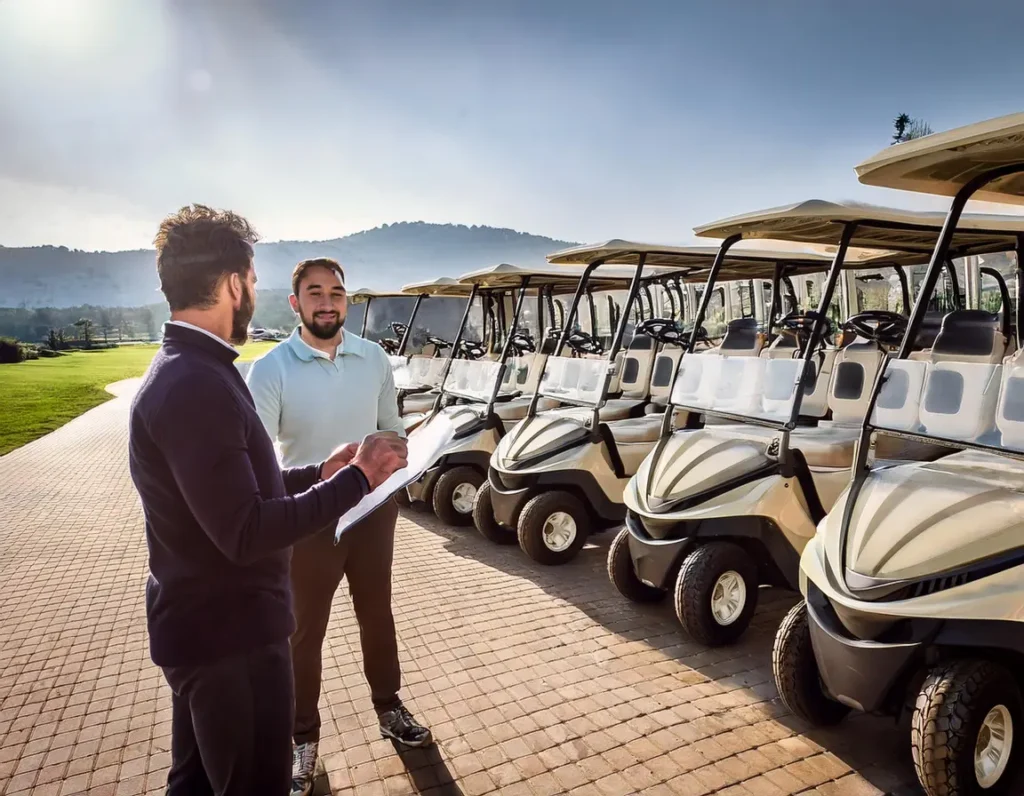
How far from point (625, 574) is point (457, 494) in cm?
243

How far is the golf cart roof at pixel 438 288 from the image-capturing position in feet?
27.4

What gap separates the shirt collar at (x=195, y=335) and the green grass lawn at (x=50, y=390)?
9730mm

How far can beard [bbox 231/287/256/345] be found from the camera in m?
1.67

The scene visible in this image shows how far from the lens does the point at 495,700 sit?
10.8 feet

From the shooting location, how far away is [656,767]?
274cm

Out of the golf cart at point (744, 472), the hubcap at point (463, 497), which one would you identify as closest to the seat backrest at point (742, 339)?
the golf cart at point (744, 472)

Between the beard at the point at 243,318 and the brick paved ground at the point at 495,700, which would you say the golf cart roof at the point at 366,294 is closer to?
the brick paved ground at the point at 495,700

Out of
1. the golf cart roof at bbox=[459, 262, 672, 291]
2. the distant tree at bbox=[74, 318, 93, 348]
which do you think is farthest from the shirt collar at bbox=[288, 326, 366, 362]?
the distant tree at bbox=[74, 318, 93, 348]

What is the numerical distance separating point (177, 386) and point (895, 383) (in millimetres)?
2758

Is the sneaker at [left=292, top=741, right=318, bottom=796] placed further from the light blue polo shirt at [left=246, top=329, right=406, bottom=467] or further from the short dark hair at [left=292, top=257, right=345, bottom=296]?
the short dark hair at [left=292, top=257, right=345, bottom=296]

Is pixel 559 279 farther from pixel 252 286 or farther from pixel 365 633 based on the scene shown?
pixel 252 286

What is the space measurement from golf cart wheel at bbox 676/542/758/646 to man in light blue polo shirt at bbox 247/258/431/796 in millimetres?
1486

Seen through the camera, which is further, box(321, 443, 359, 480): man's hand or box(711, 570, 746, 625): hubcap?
box(711, 570, 746, 625): hubcap

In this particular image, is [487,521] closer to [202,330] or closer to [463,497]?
[463,497]
